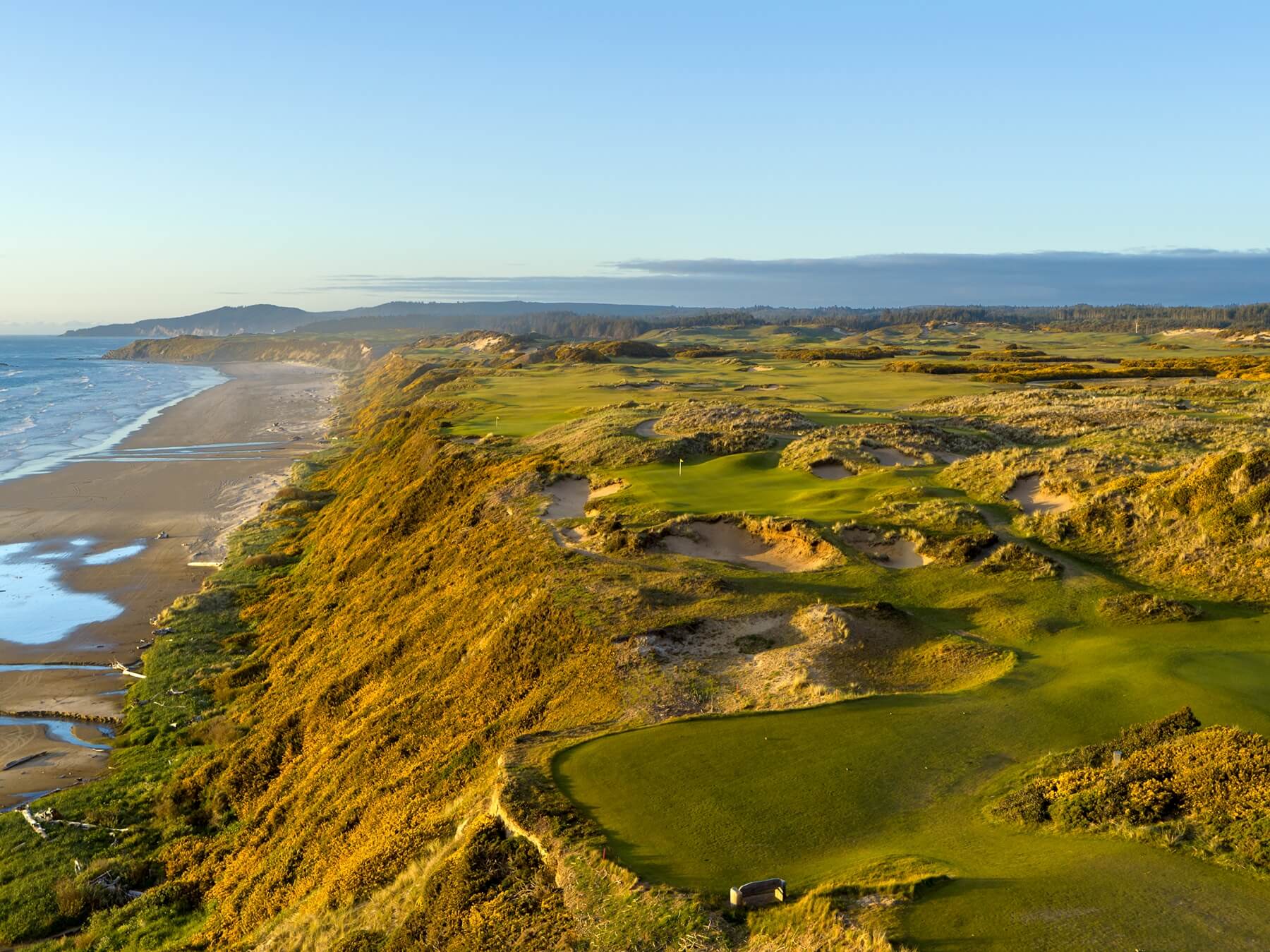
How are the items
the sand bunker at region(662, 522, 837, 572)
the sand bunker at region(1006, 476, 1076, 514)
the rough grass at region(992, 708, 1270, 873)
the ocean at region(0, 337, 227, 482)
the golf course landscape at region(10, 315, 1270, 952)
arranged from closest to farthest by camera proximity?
the rough grass at region(992, 708, 1270, 873), the golf course landscape at region(10, 315, 1270, 952), the sand bunker at region(662, 522, 837, 572), the sand bunker at region(1006, 476, 1076, 514), the ocean at region(0, 337, 227, 482)

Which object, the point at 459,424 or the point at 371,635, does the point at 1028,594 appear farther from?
the point at 459,424

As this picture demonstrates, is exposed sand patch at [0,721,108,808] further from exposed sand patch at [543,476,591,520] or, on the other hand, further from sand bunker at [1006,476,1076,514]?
sand bunker at [1006,476,1076,514]

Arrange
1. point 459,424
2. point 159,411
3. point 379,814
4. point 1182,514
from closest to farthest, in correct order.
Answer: point 379,814, point 1182,514, point 459,424, point 159,411

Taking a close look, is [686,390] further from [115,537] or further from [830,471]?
[115,537]

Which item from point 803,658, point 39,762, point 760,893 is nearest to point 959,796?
point 760,893

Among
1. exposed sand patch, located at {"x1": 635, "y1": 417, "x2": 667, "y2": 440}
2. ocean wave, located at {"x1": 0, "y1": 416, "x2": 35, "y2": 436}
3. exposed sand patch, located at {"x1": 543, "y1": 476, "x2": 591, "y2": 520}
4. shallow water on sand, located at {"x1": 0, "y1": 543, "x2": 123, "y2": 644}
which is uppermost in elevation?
exposed sand patch, located at {"x1": 635, "y1": 417, "x2": 667, "y2": 440}

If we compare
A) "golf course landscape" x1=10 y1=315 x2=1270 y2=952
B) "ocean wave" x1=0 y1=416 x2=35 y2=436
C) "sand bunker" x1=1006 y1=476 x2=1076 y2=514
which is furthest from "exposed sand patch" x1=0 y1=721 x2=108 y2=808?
"ocean wave" x1=0 y1=416 x2=35 y2=436

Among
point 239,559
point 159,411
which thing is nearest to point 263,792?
point 239,559
